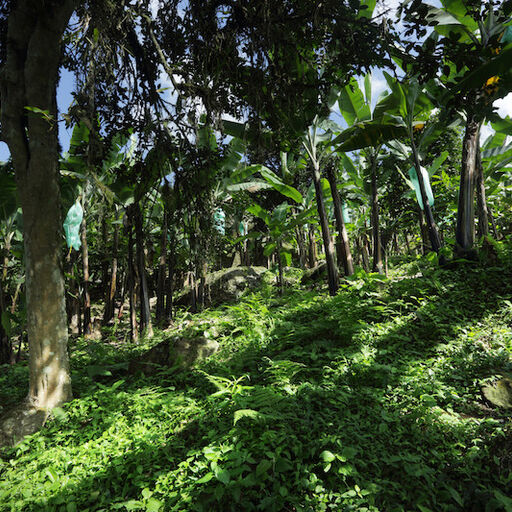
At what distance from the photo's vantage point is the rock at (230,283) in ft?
50.3

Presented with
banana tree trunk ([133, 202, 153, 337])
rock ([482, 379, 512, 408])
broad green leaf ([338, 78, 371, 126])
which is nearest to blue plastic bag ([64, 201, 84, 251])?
banana tree trunk ([133, 202, 153, 337])

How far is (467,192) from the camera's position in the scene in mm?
6734

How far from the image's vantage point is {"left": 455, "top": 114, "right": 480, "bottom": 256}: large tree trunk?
21.8 ft

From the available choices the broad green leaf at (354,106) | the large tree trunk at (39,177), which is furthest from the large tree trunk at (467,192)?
the large tree trunk at (39,177)

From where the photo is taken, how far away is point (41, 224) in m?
4.05

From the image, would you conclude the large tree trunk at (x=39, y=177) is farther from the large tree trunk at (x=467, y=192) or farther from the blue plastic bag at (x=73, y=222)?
the large tree trunk at (x=467, y=192)

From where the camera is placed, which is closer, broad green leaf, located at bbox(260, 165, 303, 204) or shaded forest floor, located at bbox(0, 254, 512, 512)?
shaded forest floor, located at bbox(0, 254, 512, 512)

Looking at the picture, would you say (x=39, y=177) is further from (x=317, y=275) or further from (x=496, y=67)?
(x=317, y=275)

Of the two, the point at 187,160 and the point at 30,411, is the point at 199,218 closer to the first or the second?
the point at 187,160

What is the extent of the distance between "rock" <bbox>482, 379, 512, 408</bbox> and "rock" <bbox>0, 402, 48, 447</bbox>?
4915 mm

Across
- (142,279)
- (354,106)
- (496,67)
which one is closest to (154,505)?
(496,67)

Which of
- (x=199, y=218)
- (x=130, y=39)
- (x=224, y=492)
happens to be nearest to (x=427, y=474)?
(x=224, y=492)

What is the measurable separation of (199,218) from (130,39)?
9.74ft

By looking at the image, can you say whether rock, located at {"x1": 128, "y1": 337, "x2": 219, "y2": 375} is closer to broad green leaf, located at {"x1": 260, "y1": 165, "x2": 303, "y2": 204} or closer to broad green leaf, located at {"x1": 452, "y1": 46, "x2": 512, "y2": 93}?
broad green leaf, located at {"x1": 260, "y1": 165, "x2": 303, "y2": 204}
